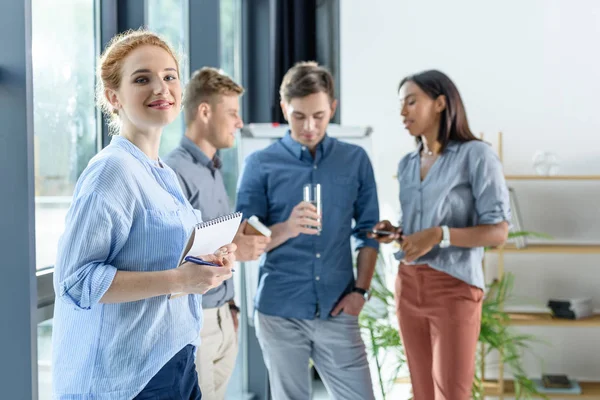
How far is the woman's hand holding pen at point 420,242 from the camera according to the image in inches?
104

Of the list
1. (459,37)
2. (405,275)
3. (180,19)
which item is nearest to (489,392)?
(405,275)

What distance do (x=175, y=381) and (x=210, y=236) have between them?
0.32 m

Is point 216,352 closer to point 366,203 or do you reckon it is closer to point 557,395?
point 366,203

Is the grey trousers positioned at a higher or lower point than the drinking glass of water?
lower

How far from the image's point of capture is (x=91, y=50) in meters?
2.63

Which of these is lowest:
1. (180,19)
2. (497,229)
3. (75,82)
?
(497,229)

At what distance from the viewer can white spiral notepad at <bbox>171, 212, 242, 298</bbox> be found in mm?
1443

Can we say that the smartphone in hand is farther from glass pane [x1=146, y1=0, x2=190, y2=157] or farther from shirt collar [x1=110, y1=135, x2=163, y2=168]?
shirt collar [x1=110, y1=135, x2=163, y2=168]

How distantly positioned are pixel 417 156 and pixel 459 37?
2248 millimetres

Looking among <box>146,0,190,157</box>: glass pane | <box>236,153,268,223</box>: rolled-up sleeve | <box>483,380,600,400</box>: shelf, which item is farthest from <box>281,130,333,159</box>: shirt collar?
<box>483,380,600,400</box>: shelf

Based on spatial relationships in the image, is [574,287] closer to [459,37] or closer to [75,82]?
[459,37]

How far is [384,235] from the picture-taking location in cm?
268

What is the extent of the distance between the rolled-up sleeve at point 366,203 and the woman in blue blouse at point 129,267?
1182mm

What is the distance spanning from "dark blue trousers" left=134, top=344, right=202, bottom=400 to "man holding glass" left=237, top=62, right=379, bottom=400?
989 mm
